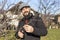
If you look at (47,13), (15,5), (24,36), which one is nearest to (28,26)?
(24,36)

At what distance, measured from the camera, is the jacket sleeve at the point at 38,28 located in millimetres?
4207

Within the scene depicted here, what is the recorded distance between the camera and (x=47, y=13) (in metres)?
22.0

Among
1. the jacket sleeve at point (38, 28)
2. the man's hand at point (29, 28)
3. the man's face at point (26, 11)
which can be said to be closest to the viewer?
the man's hand at point (29, 28)

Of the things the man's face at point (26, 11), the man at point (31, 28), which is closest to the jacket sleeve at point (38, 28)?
the man at point (31, 28)

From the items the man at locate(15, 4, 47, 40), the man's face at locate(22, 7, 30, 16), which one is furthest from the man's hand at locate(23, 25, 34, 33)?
the man's face at locate(22, 7, 30, 16)

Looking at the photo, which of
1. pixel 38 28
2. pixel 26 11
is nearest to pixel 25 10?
pixel 26 11

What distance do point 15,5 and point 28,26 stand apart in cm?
182

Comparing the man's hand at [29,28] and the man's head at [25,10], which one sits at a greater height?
the man's head at [25,10]

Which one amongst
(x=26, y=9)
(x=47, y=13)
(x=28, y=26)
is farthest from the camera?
(x=47, y=13)

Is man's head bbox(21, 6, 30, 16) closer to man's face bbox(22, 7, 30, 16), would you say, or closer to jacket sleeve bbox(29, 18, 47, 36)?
man's face bbox(22, 7, 30, 16)

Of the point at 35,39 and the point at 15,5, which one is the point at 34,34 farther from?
the point at 15,5

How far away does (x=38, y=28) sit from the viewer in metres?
4.28

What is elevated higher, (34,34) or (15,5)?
(15,5)

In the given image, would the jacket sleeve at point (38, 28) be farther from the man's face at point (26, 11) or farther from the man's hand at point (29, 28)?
the man's face at point (26, 11)
